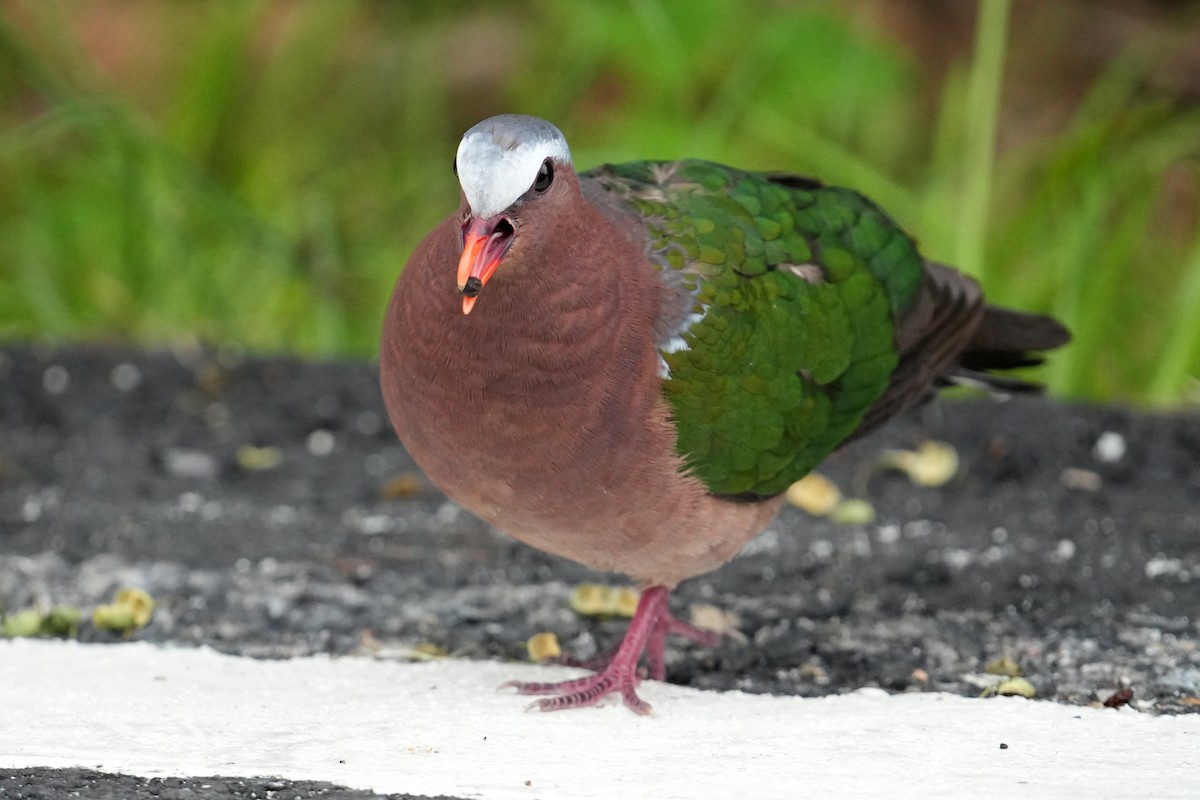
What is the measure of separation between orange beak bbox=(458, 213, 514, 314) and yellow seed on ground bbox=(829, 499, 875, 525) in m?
1.81

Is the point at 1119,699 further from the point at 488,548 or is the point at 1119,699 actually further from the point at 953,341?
the point at 488,548

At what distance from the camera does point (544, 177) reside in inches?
102

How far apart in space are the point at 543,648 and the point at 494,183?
120cm

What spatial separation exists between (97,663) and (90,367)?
2063 millimetres

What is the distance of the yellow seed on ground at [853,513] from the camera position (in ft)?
13.4

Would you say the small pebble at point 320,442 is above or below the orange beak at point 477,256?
above

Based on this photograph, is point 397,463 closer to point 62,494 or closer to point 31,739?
point 62,494

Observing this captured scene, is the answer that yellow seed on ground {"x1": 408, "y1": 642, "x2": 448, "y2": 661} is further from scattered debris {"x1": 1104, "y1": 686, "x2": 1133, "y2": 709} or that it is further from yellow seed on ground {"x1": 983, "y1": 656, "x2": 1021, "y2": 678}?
scattered debris {"x1": 1104, "y1": 686, "x2": 1133, "y2": 709}

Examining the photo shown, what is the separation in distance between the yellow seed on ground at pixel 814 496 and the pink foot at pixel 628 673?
99 centimetres

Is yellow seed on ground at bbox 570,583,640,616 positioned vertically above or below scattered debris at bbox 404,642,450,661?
above

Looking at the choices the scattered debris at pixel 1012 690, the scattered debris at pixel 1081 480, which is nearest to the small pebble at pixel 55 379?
the scattered debris at pixel 1081 480

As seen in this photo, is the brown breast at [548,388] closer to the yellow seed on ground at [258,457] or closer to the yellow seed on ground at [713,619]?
the yellow seed on ground at [713,619]

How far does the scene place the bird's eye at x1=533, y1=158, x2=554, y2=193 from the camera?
2566 millimetres

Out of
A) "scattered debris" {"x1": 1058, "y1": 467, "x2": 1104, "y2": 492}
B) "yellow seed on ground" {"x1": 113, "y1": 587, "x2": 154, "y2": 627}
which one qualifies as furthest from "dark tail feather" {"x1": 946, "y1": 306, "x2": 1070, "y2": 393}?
"yellow seed on ground" {"x1": 113, "y1": 587, "x2": 154, "y2": 627}
